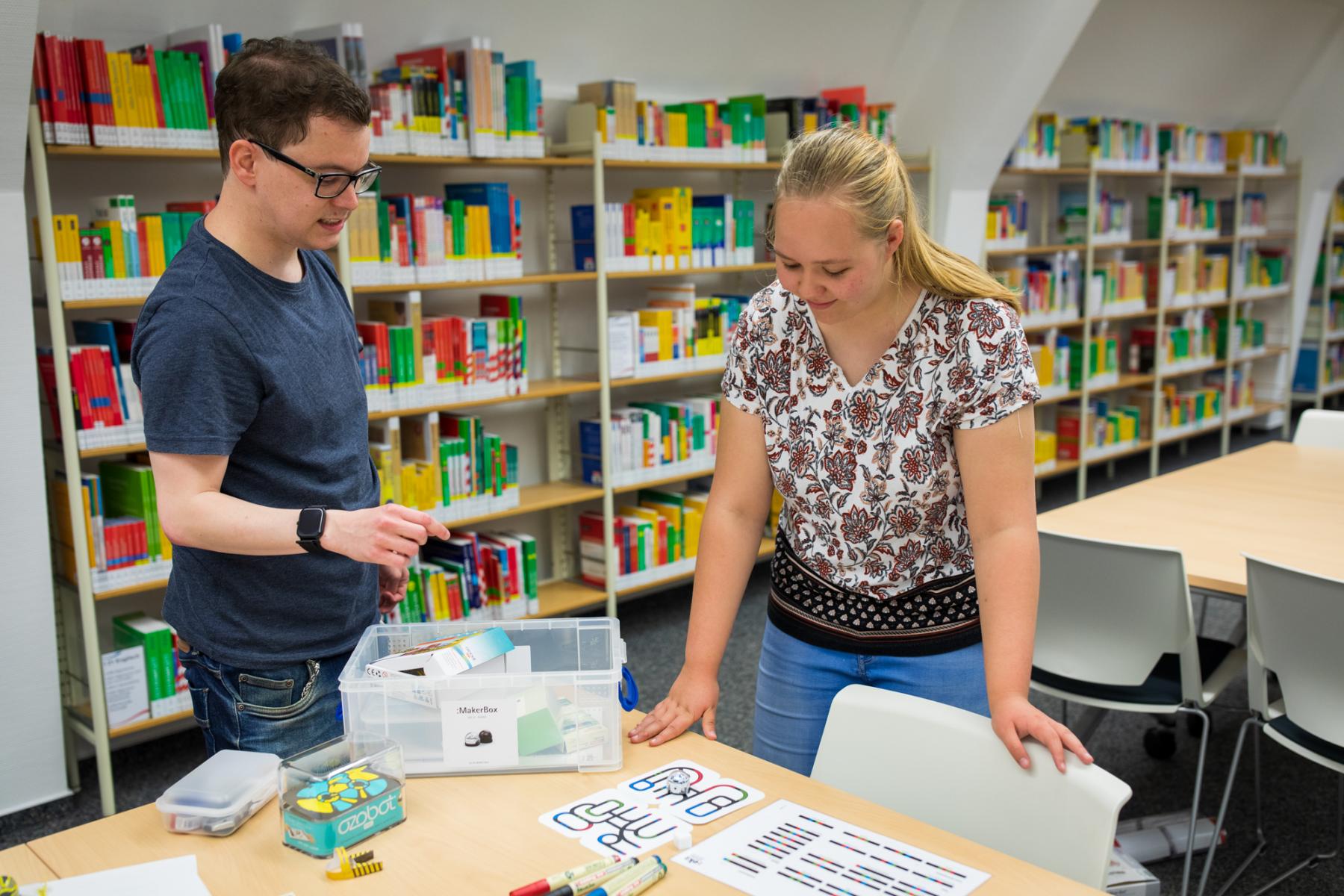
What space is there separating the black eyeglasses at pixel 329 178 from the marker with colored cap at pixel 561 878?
0.97 m

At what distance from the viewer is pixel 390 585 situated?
1.95 metres

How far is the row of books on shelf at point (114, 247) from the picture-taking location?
2975mm

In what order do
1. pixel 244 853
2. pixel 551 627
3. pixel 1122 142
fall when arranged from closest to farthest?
pixel 244 853, pixel 551 627, pixel 1122 142

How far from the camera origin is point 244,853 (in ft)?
4.44

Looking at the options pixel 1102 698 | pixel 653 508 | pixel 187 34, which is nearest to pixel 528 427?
pixel 653 508

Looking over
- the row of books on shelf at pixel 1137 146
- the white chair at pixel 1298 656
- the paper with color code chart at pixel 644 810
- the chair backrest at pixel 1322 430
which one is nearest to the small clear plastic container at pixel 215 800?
the paper with color code chart at pixel 644 810

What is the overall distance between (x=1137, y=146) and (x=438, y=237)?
4.86 meters

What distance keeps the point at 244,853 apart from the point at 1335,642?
206cm

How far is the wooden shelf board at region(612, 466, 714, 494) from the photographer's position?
444 cm

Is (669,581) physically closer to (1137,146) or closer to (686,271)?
(686,271)

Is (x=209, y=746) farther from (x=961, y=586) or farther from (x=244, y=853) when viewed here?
(x=961, y=586)

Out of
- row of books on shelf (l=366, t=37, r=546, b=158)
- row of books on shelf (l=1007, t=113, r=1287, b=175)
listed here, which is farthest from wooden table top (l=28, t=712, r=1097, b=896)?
row of books on shelf (l=1007, t=113, r=1287, b=175)

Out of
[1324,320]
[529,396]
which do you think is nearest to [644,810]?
[529,396]

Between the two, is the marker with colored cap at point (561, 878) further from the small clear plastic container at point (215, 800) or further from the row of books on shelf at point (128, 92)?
the row of books on shelf at point (128, 92)
